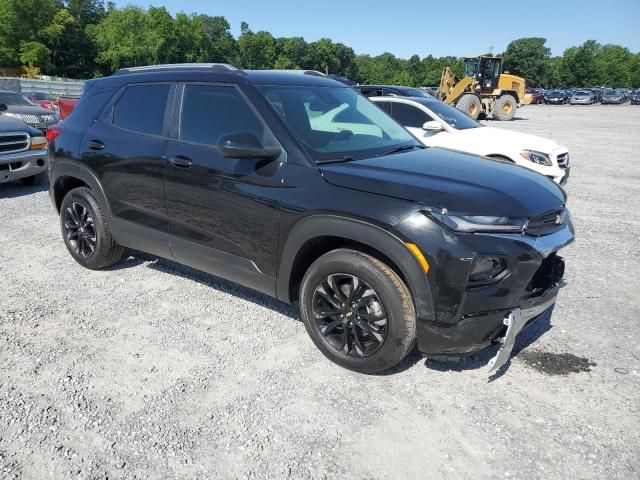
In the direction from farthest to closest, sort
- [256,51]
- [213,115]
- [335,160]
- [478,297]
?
[256,51], [213,115], [335,160], [478,297]

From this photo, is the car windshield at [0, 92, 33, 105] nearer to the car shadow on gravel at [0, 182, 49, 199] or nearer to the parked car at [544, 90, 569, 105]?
the car shadow on gravel at [0, 182, 49, 199]

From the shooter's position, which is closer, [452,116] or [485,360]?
[485,360]

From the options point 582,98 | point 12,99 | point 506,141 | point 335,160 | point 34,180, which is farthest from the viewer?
point 582,98

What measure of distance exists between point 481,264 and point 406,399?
37.5 inches

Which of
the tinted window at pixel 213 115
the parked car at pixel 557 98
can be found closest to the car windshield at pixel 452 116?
the tinted window at pixel 213 115

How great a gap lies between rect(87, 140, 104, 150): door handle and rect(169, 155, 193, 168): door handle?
3.24ft

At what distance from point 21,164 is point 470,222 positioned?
799 centimetres

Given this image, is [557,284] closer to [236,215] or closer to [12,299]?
[236,215]

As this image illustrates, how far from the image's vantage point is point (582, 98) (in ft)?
180

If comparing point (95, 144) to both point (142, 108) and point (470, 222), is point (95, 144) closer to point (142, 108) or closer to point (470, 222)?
point (142, 108)

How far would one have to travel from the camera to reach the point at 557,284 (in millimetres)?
3201

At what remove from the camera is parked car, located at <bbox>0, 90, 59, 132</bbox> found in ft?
42.1

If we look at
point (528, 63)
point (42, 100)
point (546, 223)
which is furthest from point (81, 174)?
Answer: point (528, 63)

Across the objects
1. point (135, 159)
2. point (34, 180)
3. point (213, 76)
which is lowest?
point (34, 180)
